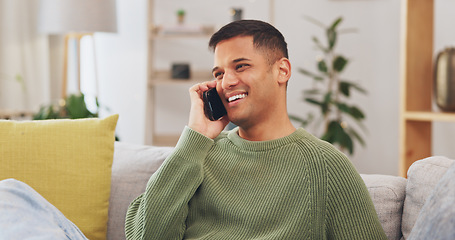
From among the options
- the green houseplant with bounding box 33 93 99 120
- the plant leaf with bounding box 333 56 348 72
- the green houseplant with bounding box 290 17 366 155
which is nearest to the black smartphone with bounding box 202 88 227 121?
the green houseplant with bounding box 33 93 99 120

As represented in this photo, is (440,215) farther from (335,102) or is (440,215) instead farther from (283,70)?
(335,102)

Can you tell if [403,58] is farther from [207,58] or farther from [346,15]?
[207,58]

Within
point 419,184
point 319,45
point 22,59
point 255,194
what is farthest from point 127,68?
point 419,184

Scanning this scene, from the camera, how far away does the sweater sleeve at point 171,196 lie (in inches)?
54.4

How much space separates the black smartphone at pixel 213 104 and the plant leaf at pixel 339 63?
2.57 meters

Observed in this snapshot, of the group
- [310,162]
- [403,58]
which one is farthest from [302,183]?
[403,58]

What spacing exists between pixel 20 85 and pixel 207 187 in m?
2.80

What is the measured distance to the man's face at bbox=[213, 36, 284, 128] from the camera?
1394mm

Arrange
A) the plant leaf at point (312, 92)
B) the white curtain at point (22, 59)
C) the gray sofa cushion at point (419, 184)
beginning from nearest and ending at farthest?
the gray sofa cushion at point (419, 184)
the white curtain at point (22, 59)
the plant leaf at point (312, 92)

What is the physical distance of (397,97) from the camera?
4.33 meters

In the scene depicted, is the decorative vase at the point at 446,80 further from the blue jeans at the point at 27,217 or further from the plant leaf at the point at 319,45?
the blue jeans at the point at 27,217

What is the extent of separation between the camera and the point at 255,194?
134cm

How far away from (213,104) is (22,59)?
2.74m

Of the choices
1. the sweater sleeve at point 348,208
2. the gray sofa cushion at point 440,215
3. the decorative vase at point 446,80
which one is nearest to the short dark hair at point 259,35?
the sweater sleeve at point 348,208
